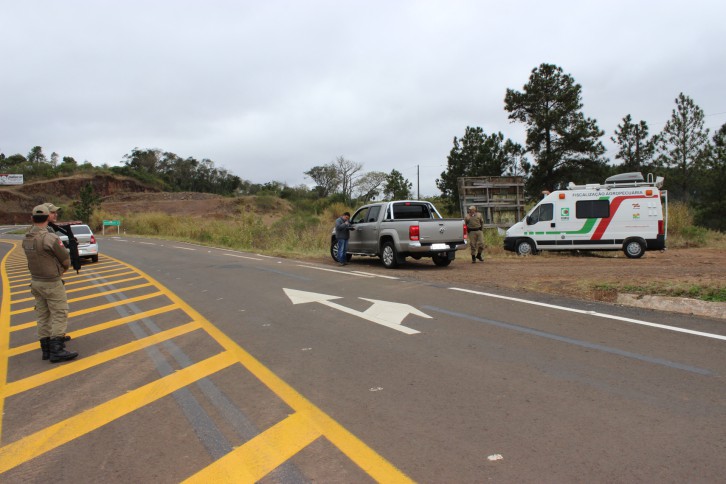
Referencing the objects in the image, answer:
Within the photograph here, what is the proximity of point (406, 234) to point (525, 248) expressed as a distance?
639 centimetres

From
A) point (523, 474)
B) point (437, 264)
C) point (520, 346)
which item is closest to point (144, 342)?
point (520, 346)

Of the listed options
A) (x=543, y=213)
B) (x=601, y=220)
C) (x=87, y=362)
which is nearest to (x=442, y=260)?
(x=543, y=213)

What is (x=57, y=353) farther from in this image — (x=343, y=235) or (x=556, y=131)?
(x=556, y=131)

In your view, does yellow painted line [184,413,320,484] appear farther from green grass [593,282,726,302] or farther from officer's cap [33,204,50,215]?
green grass [593,282,726,302]

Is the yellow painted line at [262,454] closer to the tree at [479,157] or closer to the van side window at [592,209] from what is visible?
the van side window at [592,209]

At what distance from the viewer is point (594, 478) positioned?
115 inches

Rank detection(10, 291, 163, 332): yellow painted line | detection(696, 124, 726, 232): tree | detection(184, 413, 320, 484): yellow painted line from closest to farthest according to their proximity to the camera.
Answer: detection(184, 413, 320, 484): yellow painted line, detection(10, 291, 163, 332): yellow painted line, detection(696, 124, 726, 232): tree

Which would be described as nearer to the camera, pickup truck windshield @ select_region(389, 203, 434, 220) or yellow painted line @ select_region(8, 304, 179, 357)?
yellow painted line @ select_region(8, 304, 179, 357)

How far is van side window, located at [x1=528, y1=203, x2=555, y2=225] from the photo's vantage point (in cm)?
1748

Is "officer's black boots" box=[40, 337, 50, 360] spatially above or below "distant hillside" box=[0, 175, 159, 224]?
below

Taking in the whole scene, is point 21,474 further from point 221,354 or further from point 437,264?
point 437,264

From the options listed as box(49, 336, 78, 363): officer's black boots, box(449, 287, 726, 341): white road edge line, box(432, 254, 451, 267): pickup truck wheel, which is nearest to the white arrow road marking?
box(449, 287, 726, 341): white road edge line

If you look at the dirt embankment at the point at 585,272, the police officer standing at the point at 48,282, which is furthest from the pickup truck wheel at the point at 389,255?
the police officer standing at the point at 48,282

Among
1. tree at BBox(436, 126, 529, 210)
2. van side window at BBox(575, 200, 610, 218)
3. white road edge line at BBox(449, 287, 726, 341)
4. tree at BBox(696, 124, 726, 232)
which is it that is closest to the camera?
white road edge line at BBox(449, 287, 726, 341)
